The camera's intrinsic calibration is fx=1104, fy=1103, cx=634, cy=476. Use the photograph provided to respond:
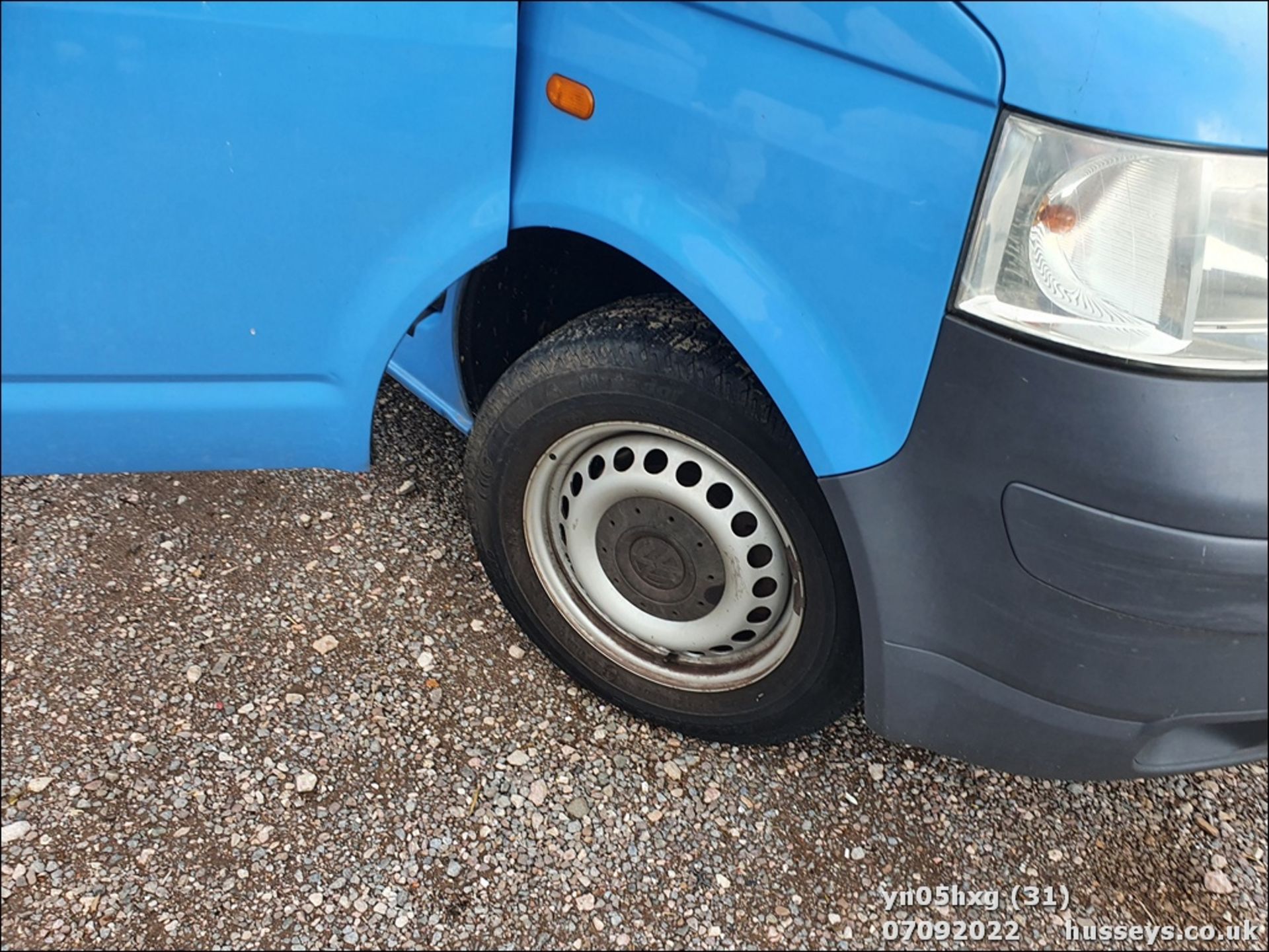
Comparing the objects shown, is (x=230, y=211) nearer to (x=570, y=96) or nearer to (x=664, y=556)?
(x=570, y=96)

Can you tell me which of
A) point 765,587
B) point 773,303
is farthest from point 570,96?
point 765,587

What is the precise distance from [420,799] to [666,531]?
2.32 ft

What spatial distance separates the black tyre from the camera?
191 centimetres

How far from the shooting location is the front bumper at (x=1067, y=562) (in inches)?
58.6

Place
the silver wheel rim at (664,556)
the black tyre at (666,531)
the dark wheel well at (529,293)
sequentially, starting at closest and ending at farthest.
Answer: the black tyre at (666,531) → the silver wheel rim at (664,556) → the dark wheel well at (529,293)

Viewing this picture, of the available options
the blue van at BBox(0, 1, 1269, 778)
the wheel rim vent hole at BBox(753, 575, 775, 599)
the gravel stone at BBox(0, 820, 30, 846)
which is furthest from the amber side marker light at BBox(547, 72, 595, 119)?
the gravel stone at BBox(0, 820, 30, 846)

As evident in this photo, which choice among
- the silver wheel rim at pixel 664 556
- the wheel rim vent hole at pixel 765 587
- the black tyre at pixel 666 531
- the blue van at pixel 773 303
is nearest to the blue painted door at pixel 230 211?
the blue van at pixel 773 303

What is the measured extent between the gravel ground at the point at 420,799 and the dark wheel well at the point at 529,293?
55cm

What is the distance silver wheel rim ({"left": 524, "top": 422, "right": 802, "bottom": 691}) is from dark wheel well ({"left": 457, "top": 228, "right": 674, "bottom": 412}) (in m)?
0.34

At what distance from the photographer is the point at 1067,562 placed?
63.0 inches

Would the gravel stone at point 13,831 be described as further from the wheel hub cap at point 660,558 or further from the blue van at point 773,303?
the wheel hub cap at point 660,558

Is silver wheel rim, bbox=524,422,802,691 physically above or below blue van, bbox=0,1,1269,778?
below

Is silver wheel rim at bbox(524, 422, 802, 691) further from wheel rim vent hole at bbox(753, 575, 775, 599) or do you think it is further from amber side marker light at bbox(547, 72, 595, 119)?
amber side marker light at bbox(547, 72, 595, 119)

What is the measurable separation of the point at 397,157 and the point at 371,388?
0.45 meters
